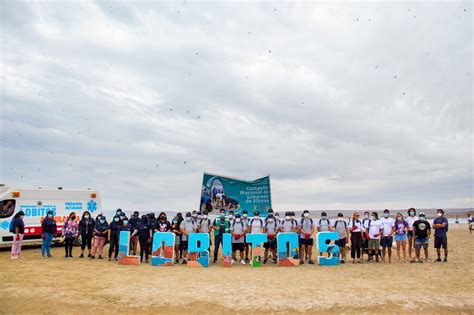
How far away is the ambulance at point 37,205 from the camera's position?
57.8 ft

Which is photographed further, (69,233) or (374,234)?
(69,233)

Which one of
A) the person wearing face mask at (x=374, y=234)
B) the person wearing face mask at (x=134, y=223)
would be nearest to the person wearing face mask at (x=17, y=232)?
the person wearing face mask at (x=134, y=223)

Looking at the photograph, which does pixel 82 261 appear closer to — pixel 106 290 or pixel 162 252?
pixel 162 252

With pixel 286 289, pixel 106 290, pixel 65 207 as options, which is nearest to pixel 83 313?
pixel 106 290

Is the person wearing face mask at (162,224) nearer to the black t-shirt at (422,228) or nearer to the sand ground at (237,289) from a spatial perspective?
the sand ground at (237,289)

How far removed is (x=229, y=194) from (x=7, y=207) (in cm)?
1206

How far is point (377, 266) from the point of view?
46.2 ft

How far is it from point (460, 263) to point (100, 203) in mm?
19202

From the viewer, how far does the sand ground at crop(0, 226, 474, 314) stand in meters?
8.19

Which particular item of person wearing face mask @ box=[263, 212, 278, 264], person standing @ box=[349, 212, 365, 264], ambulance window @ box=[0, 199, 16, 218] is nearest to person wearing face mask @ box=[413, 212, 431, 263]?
person standing @ box=[349, 212, 365, 264]

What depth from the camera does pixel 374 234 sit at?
1504cm

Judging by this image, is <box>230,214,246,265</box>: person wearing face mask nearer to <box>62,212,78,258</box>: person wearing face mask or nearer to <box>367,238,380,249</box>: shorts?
<box>367,238,380,249</box>: shorts

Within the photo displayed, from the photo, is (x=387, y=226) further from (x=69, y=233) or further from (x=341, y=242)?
(x=69, y=233)

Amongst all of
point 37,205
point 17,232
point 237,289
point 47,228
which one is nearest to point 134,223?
point 47,228
